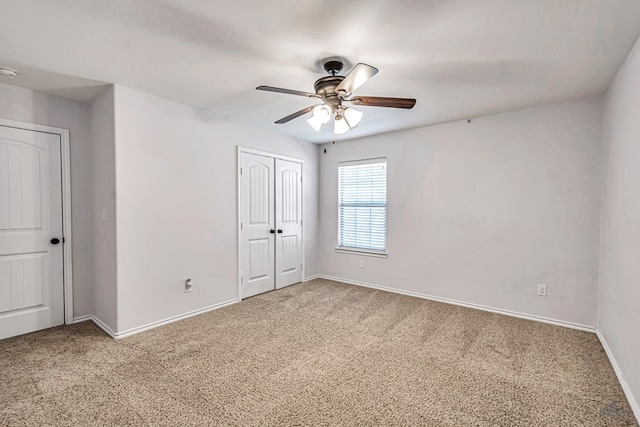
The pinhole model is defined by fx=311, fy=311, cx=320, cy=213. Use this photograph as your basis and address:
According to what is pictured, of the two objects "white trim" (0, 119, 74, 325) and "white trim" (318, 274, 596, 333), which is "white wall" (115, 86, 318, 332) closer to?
"white trim" (0, 119, 74, 325)

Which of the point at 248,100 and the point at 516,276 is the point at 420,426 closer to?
the point at 516,276

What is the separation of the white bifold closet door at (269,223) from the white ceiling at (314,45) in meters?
1.31

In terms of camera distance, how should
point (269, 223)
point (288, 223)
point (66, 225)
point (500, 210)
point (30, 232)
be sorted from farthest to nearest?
point (288, 223) < point (269, 223) < point (500, 210) < point (66, 225) < point (30, 232)

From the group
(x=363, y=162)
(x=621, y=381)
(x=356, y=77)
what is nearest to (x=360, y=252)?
(x=363, y=162)

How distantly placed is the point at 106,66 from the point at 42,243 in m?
1.90

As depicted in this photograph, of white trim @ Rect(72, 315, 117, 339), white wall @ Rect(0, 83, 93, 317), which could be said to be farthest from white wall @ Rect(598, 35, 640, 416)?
white wall @ Rect(0, 83, 93, 317)

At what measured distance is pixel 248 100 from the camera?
323 cm

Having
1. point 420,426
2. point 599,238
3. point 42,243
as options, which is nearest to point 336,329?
point 420,426

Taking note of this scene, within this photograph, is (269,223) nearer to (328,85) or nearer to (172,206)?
(172,206)

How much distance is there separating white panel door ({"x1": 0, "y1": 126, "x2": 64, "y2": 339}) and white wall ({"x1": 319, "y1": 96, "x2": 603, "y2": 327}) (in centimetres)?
377

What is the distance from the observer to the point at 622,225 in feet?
7.56

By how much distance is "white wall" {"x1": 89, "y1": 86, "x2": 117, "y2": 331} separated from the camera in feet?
9.66

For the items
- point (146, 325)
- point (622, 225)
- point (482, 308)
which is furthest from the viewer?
point (482, 308)

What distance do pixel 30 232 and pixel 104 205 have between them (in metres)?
0.70
